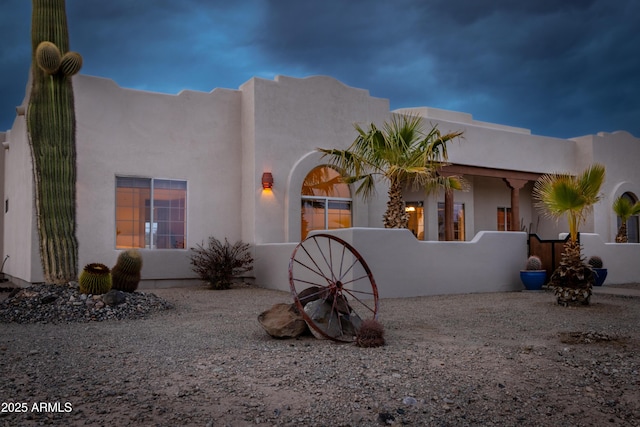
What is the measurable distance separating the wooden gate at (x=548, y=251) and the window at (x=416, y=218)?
5.20m

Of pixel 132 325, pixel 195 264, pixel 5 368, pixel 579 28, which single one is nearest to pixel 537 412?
pixel 5 368

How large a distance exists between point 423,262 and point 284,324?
18.7 ft

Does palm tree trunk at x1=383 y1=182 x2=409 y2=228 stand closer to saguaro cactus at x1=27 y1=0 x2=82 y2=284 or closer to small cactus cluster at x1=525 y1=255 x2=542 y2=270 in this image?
small cactus cluster at x1=525 y1=255 x2=542 y2=270

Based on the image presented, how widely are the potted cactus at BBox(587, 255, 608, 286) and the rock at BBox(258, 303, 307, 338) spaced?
32.1 ft

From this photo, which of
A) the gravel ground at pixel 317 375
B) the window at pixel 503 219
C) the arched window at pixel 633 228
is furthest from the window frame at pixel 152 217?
the arched window at pixel 633 228

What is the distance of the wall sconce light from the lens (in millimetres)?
12769

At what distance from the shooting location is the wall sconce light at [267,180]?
41.9ft

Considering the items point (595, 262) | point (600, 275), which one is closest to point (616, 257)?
point (595, 262)

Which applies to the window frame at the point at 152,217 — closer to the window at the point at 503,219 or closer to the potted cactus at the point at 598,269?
the potted cactus at the point at 598,269

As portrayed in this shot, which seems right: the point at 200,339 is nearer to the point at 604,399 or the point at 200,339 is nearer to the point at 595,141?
the point at 604,399

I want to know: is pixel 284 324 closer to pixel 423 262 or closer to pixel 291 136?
pixel 423 262

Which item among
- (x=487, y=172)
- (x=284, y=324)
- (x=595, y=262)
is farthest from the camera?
(x=487, y=172)

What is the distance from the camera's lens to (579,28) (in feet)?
103

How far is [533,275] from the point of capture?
1186cm
